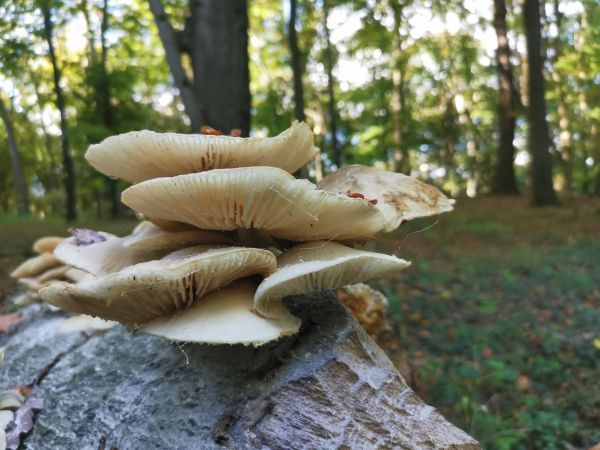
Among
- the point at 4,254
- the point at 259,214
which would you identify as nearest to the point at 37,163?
the point at 4,254

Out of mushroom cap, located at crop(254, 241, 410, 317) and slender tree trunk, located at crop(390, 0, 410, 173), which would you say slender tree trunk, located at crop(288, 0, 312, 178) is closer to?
slender tree trunk, located at crop(390, 0, 410, 173)

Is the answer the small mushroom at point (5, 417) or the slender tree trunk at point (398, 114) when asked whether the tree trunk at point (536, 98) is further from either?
the small mushroom at point (5, 417)

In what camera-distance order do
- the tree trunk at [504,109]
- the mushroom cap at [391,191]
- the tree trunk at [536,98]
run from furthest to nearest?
the tree trunk at [504,109] → the tree trunk at [536,98] → the mushroom cap at [391,191]

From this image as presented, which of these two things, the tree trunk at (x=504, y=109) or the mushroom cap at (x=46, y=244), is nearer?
the mushroom cap at (x=46, y=244)

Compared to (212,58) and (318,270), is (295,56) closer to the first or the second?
(212,58)

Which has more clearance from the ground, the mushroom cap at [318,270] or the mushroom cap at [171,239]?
the mushroom cap at [171,239]

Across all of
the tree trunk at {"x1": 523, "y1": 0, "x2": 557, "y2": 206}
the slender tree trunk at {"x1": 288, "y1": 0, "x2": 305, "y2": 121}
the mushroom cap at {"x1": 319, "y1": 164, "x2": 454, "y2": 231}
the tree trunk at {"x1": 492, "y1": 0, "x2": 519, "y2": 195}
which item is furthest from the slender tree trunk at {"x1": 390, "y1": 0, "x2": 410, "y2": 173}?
the mushroom cap at {"x1": 319, "y1": 164, "x2": 454, "y2": 231}

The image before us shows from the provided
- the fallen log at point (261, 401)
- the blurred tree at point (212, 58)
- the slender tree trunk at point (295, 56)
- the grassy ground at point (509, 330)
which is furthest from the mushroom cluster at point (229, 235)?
the slender tree trunk at point (295, 56)

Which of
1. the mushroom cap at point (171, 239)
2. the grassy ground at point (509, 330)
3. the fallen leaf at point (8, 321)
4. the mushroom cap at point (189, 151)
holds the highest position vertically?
the mushroom cap at point (189, 151)
